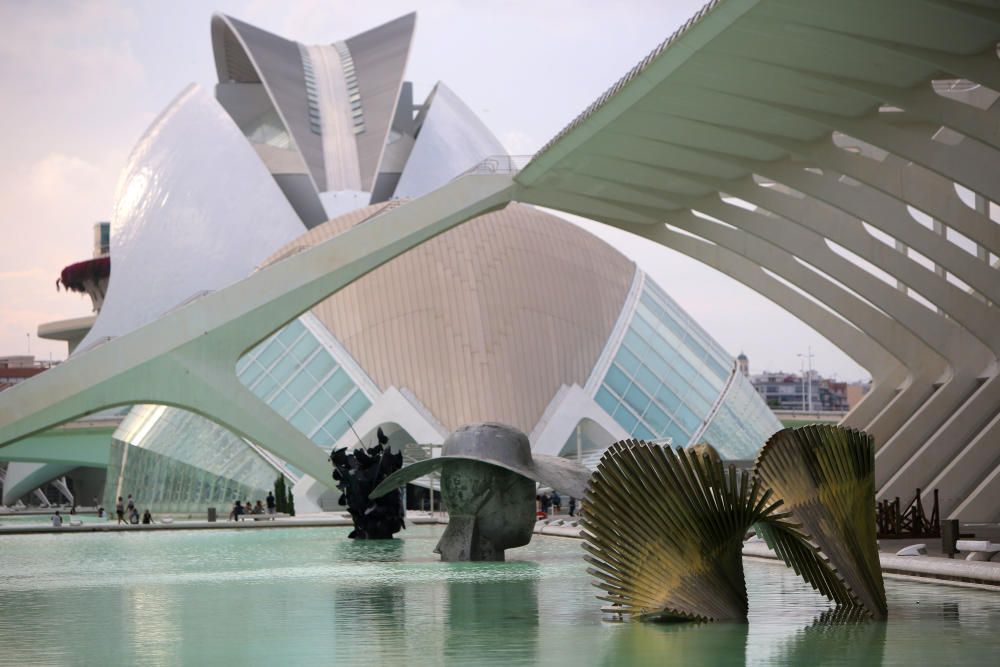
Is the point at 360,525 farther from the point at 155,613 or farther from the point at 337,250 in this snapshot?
the point at 155,613

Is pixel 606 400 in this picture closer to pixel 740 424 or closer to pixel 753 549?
pixel 740 424

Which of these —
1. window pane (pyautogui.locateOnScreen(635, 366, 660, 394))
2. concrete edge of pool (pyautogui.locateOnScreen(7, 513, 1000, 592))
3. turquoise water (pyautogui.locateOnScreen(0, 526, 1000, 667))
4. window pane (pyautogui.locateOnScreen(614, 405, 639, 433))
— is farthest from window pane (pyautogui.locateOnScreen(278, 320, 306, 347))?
turquoise water (pyautogui.locateOnScreen(0, 526, 1000, 667))

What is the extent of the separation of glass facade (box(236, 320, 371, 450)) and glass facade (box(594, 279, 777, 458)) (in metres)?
7.50

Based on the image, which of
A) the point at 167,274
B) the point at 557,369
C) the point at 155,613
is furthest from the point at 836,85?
the point at 167,274

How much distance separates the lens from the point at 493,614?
43.2 feet

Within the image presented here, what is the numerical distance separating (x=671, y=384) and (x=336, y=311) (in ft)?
33.9

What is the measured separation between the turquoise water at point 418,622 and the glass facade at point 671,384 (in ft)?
82.7

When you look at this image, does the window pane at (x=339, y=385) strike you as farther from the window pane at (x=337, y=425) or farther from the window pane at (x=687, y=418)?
the window pane at (x=687, y=418)

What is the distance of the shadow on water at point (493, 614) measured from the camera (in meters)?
10.5

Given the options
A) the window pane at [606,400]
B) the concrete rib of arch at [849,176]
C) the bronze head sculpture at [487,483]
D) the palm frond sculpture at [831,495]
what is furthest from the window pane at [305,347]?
the palm frond sculpture at [831,495]

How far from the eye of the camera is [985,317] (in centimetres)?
2769

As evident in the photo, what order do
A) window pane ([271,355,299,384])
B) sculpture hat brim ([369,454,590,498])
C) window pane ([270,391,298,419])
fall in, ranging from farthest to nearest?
window pane ([271,355,299,384]) → window pane ([270,391,298,419]) → sculpture hat brim ([369,454,590,498])

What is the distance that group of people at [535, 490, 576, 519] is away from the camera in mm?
41844

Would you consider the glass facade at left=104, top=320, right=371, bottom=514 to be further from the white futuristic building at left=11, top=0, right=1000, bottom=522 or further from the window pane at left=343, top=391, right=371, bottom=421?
the white futuristic building at left=11, top=0, right=1000, bottom=522
